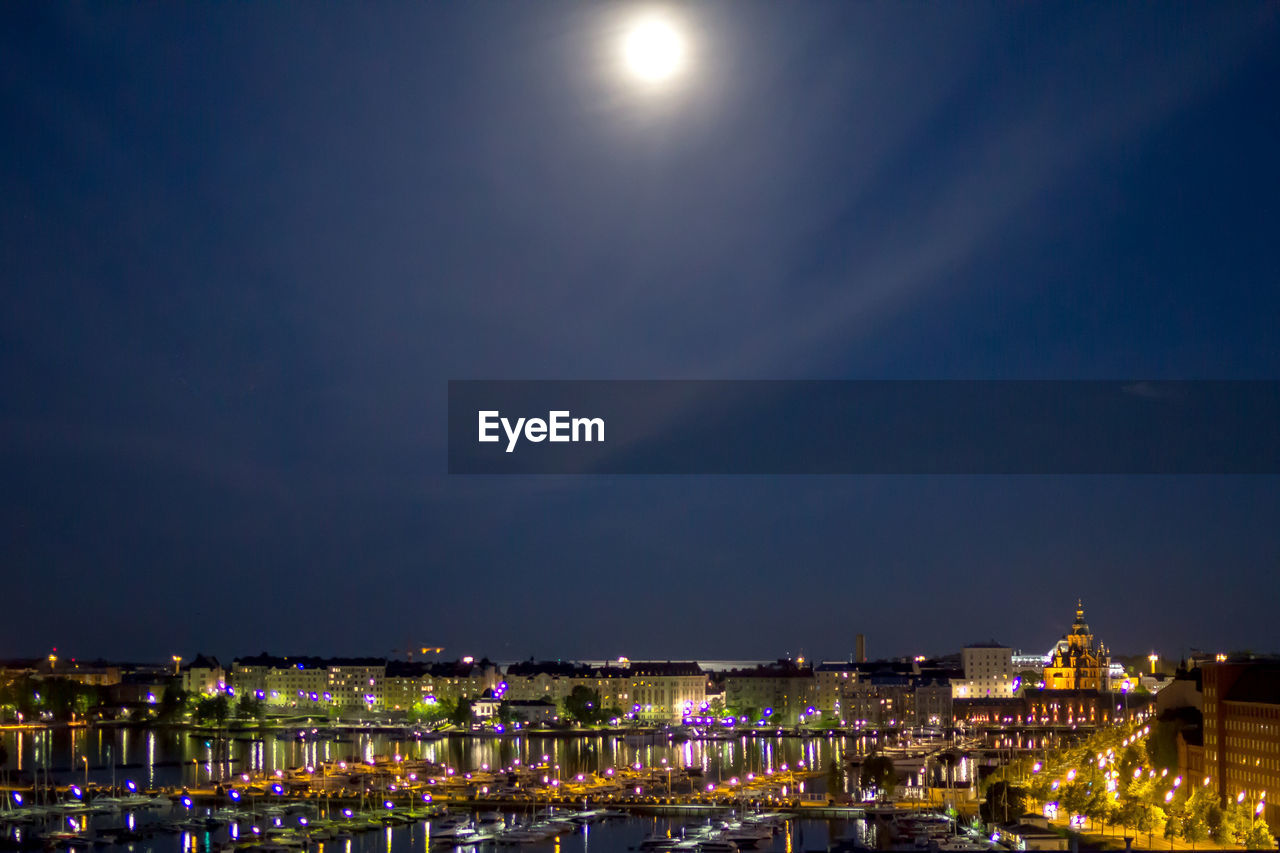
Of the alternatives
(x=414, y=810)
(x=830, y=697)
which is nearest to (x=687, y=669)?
(x=830, y=697)

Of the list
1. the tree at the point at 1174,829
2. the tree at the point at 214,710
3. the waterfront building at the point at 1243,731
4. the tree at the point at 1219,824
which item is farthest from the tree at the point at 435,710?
the tree at the point at 1219,824

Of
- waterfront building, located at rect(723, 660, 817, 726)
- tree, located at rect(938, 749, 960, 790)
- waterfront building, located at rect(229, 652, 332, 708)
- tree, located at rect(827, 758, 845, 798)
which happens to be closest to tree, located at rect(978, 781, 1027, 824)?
tree, located at rect(827, 758, 845, 798)

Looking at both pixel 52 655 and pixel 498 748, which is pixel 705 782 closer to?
pixel 498 748

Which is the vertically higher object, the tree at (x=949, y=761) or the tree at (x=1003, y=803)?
the tree at (x=1003, y=803)

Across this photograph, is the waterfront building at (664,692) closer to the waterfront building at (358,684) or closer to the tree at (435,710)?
the tree at (435,710)

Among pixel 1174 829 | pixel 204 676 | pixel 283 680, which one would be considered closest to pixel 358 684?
pixel 283 680

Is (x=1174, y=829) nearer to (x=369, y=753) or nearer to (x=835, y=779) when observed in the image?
(x=835, y=779)

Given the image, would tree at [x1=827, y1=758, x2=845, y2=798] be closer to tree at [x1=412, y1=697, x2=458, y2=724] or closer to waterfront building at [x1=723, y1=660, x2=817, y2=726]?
waterfront building at [x1=723, y1=660, x2=817, y2=726]
